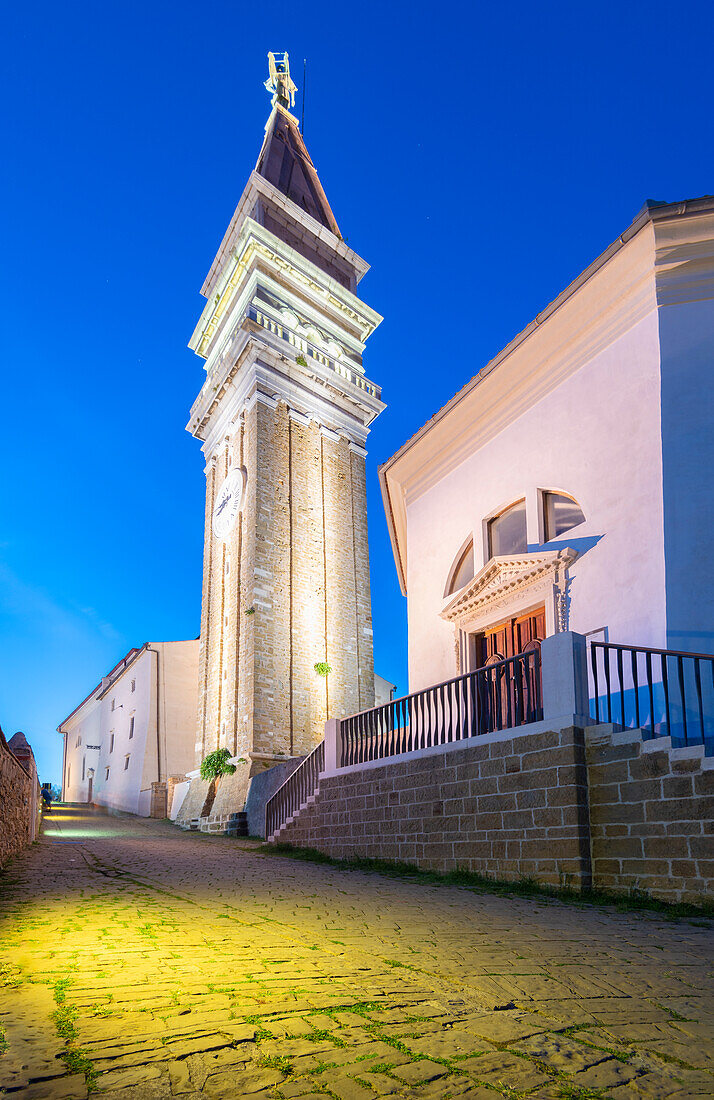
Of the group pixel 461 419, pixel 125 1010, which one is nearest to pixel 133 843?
pixel 461 419

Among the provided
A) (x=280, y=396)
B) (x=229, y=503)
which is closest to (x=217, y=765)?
(x=229, y=503)

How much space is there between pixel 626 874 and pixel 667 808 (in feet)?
2.99

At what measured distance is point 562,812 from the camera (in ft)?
28.4

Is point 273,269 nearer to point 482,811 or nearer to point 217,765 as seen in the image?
point 217,765

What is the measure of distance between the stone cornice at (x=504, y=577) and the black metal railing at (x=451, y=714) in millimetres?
1266

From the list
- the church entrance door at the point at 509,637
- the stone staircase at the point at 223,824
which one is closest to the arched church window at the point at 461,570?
the church entrance door at the point at 509,637

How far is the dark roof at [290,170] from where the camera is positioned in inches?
1436

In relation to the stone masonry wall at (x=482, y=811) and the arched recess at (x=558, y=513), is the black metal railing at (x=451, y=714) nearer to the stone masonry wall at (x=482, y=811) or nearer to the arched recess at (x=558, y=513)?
the stone masonry wall at (x=482, y=811)

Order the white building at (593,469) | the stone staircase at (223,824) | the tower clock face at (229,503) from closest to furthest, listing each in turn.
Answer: the white building at (593,469)
the stone staircase at (223,824)
the tower clock face at (229,503)

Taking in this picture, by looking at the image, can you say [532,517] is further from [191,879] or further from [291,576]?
[291,576]

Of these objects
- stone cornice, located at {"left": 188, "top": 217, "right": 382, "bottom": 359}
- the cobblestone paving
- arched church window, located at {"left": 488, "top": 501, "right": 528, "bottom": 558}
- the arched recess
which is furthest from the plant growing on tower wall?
stone cornice, located at {"left": 188, "top": 217, "right": 382, "bottom": 359}

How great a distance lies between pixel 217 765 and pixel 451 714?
1425 centimetres

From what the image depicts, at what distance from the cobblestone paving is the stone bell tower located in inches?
610

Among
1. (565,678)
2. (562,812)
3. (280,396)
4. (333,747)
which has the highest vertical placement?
(280,396)
